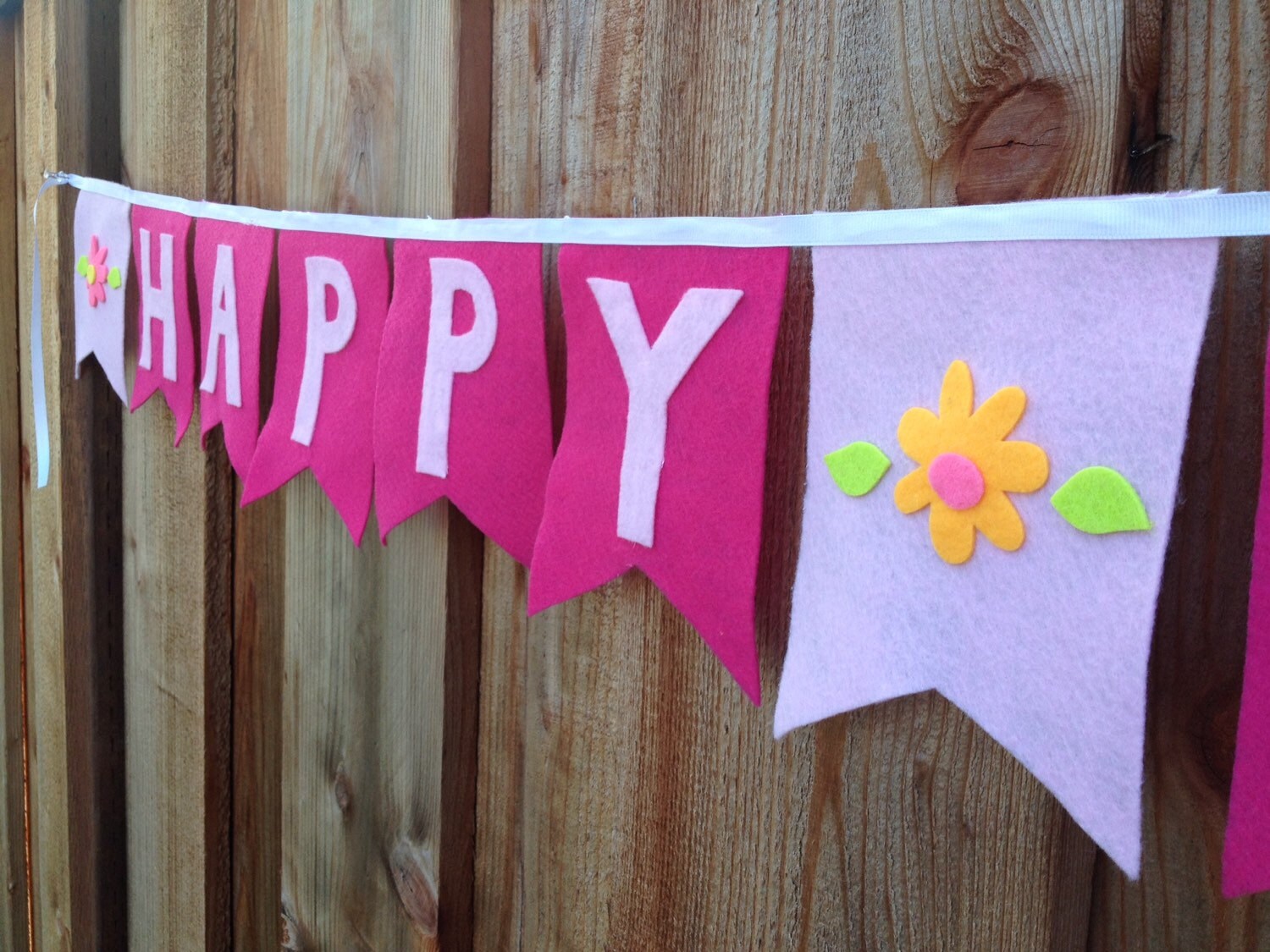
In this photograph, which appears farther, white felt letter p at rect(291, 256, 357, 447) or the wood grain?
the wood grain

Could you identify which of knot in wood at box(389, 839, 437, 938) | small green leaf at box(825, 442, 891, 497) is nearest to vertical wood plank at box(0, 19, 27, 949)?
knot in wood at box(389, 839, 437, 938)

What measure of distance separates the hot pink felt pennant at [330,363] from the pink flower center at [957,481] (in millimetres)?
544

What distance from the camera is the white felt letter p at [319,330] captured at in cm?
89

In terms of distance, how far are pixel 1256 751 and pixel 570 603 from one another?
1.67ft

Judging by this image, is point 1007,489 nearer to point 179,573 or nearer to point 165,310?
point 165,310

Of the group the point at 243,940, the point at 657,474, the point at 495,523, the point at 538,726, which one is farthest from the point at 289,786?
the point at 657,474

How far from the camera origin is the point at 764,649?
0.68 meters

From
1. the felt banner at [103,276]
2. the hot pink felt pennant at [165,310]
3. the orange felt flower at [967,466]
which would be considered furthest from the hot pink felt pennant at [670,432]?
the felt banner at [103,276]

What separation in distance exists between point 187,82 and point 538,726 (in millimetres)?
924

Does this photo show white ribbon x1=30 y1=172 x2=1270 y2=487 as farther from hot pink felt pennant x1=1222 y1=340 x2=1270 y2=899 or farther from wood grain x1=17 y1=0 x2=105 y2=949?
wood grain x1=17 y1=0 x2=105 y2=949

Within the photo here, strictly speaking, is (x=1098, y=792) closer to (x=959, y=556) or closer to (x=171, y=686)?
(x=959, y=556)

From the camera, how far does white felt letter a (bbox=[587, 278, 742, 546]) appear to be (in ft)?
2.06

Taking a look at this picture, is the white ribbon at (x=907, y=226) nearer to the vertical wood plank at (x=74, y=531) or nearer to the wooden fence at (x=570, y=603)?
the wooden fence at (x=570, y=603)

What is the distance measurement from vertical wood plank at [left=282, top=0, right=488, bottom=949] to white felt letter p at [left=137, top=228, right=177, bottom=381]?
21cm
